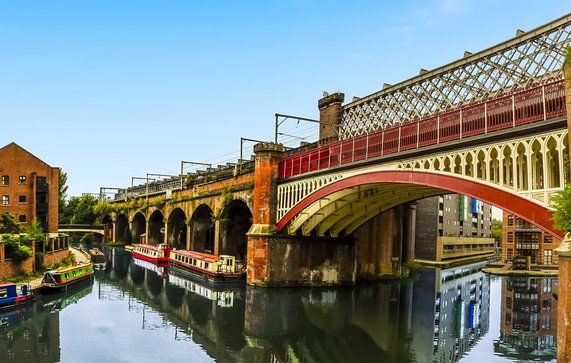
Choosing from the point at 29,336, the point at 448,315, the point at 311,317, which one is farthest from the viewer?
the point at 448,315

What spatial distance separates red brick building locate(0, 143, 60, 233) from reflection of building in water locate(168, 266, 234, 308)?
Result: 16.8 meters

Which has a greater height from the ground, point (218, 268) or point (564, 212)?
point (564, 212)

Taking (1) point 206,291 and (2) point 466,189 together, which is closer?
(2) point 466,189

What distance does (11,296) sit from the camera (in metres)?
28.4

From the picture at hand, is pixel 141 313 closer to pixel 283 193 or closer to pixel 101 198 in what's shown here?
pixel 283 193

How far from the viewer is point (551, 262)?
74.0 meters

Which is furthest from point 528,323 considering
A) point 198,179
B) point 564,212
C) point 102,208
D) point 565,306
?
point 102,208

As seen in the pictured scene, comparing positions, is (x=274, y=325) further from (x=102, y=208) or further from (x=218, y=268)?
(x=102, y=208)

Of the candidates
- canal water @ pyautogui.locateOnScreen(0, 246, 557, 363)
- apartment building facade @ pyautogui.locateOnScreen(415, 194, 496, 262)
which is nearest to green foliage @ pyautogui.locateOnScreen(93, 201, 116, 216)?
canal water @ pyautogui.locateOnScreen(0, 246, 557, 363)

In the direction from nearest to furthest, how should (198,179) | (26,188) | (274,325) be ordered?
(274,325)
(26,188)
(198,179)

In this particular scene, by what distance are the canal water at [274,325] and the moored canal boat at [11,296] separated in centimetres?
63

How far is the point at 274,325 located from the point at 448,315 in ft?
40.8

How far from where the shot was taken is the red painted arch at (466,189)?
16859 mm

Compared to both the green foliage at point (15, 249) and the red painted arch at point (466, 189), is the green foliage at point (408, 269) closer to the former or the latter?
the red painted arch at point (466, 189)
